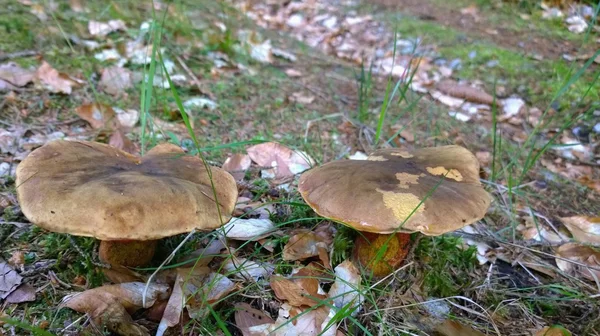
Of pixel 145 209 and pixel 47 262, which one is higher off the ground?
pixel 145 209

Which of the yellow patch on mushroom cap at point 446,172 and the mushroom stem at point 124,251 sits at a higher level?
the yellow patch on mushroom cap at point 446,172

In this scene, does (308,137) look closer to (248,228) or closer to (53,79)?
(248,228)

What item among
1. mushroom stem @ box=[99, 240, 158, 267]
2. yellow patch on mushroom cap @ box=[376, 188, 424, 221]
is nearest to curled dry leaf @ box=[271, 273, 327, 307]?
yellow patch on mushroom cap @ box=[376, 188, 424, 221]

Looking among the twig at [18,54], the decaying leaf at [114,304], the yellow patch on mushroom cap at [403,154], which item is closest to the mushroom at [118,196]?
the decaying leaf at [114,304]

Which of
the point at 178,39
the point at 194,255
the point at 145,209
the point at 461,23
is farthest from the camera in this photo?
the point at 461,23

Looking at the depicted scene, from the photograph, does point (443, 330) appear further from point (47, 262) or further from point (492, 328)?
point (47, 262)

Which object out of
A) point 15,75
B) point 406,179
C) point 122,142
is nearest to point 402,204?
point 406,179

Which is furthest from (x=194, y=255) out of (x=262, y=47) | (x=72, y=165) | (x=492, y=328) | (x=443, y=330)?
(x=262, y=47)

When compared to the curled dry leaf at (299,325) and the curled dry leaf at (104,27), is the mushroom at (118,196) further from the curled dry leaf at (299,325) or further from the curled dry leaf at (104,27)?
the curled dry leaf at (104,27)
